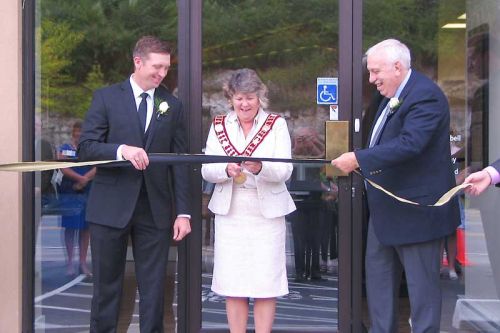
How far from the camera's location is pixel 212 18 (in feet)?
17.5

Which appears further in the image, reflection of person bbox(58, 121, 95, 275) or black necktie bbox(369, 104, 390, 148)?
reflection of person bbox(58, 121, 95, 275)

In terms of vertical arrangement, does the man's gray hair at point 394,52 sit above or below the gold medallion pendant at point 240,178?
above

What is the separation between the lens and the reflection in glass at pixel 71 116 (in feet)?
17.4

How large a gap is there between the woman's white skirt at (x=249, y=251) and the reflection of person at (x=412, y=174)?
0.61 meters

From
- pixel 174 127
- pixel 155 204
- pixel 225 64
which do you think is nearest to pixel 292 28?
pixel 225 64

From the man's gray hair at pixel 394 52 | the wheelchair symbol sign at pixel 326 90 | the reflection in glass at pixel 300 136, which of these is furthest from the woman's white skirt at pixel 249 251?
the man's gray hair at pixel 394 52

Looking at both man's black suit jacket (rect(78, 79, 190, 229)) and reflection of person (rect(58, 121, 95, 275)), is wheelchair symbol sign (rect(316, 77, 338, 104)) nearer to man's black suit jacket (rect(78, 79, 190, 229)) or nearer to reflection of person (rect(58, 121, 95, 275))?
man's black suit jacket (rect(78, 79, 190, 229))

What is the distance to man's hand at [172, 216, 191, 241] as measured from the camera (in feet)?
15.6

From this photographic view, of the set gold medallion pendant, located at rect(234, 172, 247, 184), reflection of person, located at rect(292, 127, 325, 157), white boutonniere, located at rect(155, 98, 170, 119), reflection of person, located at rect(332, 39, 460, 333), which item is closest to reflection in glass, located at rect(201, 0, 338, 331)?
reflection of person, located at rect(292, 127, 325, 157)

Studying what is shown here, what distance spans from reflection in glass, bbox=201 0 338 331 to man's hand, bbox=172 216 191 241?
31cm

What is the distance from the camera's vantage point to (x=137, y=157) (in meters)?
4.45

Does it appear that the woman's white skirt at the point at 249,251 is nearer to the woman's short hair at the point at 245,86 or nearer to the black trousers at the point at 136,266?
the black trousers at the point at 136,266

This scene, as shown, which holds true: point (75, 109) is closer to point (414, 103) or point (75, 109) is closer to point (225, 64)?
point (225, 64)

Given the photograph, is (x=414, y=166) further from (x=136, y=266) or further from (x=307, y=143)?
(x=136, y=266)
